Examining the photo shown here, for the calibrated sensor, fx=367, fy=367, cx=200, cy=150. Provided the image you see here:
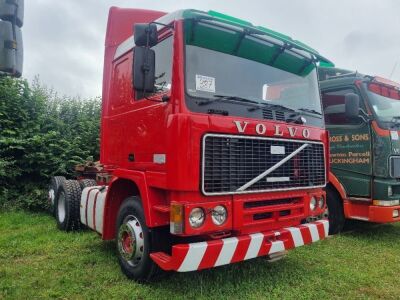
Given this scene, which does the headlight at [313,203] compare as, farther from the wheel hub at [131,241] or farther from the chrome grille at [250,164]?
the wheel hub at [131,241]

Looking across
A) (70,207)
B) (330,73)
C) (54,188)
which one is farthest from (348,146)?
(54,188)

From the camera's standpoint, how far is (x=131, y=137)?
4203 mm

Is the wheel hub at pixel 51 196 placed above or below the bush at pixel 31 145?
below

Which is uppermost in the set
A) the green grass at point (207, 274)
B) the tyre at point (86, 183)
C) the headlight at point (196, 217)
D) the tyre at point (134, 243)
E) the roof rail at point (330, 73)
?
the roof rail at point (330, 73)

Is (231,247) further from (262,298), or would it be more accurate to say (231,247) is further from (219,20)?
(219,20)

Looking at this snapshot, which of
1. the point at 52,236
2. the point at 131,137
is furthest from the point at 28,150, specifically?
the point at 131,137

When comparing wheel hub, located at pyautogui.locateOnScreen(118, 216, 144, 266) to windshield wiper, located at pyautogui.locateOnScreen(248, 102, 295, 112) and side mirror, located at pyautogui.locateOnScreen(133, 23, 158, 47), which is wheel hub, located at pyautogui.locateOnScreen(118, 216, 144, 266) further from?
side mirror, located at pyautogui.locateOnScreen(133, 23, 158, 47)

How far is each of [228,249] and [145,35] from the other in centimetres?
210

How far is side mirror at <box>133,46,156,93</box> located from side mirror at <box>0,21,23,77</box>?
0.95 meters

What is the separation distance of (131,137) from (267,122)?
5.08 feet

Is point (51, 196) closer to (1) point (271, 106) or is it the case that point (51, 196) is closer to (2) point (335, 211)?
(1) point (271, 106)

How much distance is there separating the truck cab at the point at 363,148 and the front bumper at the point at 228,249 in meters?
2.39

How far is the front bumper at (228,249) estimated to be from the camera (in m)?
3.12

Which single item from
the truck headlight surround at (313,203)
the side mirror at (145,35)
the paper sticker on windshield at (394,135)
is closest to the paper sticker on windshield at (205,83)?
the side mirror at (145,35)
